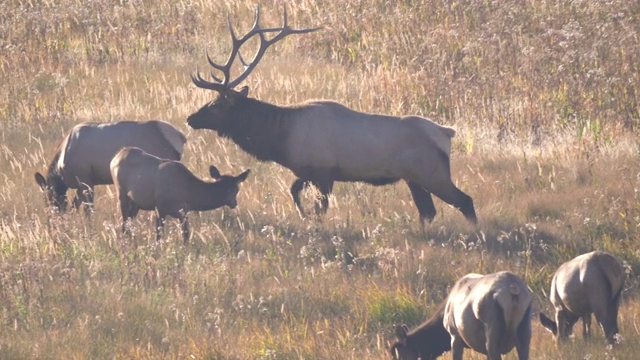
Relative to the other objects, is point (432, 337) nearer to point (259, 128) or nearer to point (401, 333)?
point (401, 333)

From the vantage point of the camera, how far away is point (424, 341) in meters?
7.91

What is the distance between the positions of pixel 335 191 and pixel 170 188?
263 cm

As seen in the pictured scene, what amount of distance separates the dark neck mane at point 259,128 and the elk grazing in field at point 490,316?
5.35m

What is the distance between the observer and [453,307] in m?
7.54

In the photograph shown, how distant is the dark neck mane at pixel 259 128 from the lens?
12750mm

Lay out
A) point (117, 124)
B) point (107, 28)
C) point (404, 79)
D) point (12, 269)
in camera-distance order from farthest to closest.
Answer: point (107, 28) → point (404, 79) → point (117, 124) → point (12, 269)

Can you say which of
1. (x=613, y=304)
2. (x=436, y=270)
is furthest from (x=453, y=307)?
(x=436, y=270)

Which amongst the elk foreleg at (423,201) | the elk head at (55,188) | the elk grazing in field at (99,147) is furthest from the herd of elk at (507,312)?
the elk head at (55,188)

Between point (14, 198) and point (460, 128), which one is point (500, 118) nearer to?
point (460, 128)

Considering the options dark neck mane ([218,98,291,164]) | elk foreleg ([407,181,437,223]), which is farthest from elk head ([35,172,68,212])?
elk foreleg ([407,181,437,223])

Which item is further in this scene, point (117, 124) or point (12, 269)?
point (117, 124)

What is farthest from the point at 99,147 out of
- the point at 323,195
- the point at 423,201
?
the point at 423,201

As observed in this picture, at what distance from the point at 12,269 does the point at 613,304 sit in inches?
197

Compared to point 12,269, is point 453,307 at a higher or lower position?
higher
